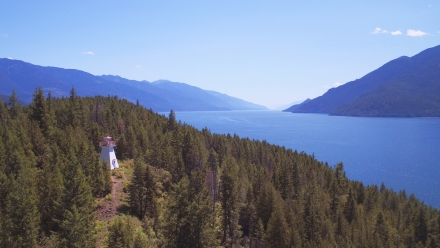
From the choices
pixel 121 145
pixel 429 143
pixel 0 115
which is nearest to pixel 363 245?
pixel 121 145

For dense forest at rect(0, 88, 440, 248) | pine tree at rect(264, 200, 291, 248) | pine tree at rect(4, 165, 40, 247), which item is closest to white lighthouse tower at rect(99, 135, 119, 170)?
dense forest at rect(0, 88, 440, 248)

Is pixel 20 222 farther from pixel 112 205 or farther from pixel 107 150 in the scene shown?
pixel 107 150

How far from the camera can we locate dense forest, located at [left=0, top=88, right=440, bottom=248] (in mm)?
28094

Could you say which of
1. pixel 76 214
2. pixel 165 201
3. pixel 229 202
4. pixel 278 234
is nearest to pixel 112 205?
pixel 165 201

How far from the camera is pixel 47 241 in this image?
92.6ft

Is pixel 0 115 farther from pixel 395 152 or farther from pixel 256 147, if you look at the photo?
pixel 395 152

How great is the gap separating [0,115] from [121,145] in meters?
34.2

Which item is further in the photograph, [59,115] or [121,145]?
[59,115]

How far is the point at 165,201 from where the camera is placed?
4784 centimetres

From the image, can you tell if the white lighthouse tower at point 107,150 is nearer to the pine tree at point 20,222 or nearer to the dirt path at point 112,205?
the dirt path at point 112,205

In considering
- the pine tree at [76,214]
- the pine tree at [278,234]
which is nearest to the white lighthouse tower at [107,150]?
the pine tree at [76,214]

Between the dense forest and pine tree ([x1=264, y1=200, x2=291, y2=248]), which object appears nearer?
the dense forest

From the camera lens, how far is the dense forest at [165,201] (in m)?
28.1

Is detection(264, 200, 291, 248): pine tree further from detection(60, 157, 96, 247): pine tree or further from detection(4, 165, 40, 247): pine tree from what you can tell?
detection(4, 165, 40, 247): pine tree
